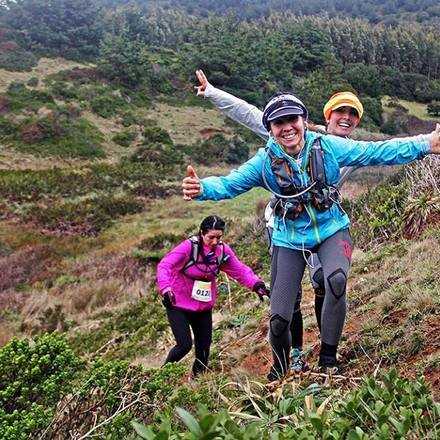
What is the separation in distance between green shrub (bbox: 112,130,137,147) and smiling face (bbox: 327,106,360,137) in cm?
2417

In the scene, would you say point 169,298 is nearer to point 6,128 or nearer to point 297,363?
point 297,363

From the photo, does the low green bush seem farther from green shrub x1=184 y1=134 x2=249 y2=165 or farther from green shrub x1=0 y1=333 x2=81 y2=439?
green shrub x1=184 y1=134 x2=249 y2=165

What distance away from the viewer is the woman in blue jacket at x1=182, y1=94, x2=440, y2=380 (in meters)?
3.00

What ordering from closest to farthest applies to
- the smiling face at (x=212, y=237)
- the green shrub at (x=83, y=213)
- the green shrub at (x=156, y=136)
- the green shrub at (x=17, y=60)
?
the smiling face at (x=212, y=237) < the green shrub at (x=83, y=213) < the green shrub at (x=156, y=136) < the green shrub at (x=17, y=60)

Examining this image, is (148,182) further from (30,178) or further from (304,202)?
(304,202)

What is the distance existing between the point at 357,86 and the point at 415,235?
35.7m

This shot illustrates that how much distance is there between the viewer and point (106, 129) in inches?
1119

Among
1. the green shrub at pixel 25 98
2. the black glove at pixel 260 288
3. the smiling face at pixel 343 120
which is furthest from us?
the green shrub at pixel 25 98

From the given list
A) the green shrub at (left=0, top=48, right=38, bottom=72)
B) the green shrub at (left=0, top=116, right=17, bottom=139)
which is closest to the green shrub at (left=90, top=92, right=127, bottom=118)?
the green shrub at (left=0, top=116, right=17, bottom=139)

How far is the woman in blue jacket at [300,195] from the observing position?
300 centimetres

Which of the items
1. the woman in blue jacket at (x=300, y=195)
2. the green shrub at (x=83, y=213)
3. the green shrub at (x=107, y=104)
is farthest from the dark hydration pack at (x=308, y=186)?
the green shrub at (x=107, y=104)

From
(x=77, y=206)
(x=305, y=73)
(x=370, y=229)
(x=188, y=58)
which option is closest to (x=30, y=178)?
(x=77, y=206)

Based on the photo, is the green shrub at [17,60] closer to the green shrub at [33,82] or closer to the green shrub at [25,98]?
the green shrub at [33,82]

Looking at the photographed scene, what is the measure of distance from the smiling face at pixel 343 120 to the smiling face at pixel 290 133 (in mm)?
808
